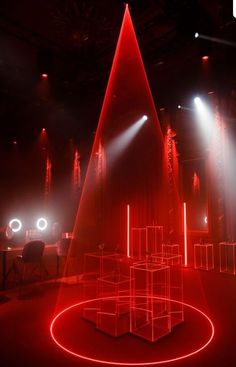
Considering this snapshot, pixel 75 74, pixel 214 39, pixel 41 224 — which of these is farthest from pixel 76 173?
pixel 214 39

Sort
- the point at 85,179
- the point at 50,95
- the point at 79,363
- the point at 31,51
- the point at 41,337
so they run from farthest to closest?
the point at 85,179, the point at 50,95, the point at 31,51, the point at 41,337, the point at 79,363

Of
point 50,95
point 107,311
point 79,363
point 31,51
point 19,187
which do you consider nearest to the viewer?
point 79,363

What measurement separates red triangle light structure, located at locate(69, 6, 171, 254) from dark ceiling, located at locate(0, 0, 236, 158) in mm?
553

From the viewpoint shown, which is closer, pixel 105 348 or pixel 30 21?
pixel 105 348

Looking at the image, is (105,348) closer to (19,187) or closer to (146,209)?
(146,209)

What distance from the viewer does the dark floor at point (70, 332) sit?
2875mm

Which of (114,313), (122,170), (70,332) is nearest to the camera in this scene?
(70,332)

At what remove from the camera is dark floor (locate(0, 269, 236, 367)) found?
2.88 meters

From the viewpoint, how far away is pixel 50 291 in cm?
515

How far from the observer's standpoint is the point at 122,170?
902cm

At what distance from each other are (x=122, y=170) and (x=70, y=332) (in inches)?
235

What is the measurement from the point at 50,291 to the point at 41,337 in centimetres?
181

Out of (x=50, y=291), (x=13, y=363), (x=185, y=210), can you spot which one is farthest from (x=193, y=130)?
(x=13, y=363)

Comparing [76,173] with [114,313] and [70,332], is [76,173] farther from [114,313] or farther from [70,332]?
[70,332]
